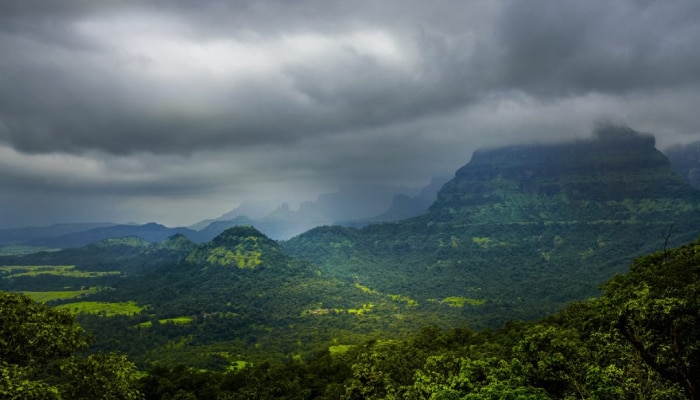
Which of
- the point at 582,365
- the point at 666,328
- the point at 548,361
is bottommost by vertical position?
the point at 582,365

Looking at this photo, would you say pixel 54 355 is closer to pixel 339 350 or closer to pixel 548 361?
pixel 548 361

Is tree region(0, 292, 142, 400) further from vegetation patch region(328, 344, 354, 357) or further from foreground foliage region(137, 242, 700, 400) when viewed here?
vegetation patch region(328, 344, 354, 357)

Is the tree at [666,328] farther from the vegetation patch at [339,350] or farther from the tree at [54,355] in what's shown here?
the vegetation patch at [339,350]

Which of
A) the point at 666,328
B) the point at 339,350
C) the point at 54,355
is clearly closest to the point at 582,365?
the point at 666,328

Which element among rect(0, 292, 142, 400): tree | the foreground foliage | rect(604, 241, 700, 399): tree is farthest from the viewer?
rect(0, 292, 142, 400): tree

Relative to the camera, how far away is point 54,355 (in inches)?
1018

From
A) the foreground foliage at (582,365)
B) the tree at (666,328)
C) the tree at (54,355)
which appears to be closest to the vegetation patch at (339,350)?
the foreground foliage at (582,365)

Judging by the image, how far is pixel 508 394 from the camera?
2397 centimetres

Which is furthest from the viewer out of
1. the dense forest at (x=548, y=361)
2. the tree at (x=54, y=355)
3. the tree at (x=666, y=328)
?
the tree at (x=54, y=355)

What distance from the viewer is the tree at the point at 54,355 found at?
24375 millimetres

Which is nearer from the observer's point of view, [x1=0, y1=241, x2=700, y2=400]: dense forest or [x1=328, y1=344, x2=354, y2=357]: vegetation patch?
[x1=0, y1=241, x2=700, y2=400]: dense forest

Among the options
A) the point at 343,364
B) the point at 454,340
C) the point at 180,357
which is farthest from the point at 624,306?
the point at 180,357

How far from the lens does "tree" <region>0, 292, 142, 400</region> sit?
2438 centimetres

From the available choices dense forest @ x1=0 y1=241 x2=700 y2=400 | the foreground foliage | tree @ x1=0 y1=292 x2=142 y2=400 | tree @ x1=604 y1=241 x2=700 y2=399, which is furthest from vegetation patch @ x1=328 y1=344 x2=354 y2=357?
tree @ x1=604 y1=241 x2=700 y2=399
